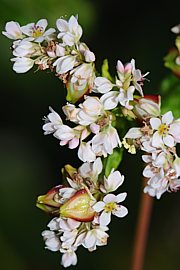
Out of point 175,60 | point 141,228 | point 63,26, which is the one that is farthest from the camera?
point 141,228

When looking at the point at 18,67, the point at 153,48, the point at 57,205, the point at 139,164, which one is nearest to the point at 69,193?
the point at 57,205

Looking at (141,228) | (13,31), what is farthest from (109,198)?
(141,228)

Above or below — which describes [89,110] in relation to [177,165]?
above

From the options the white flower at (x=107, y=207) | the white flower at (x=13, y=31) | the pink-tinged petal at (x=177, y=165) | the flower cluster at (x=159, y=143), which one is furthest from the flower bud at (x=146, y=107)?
the white flower at (x=13, y=31)

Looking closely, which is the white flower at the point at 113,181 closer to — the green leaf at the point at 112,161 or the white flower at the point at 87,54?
the green leaf at the point at 112,161

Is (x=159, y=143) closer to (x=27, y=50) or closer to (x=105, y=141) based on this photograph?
(x=105, y=141)
